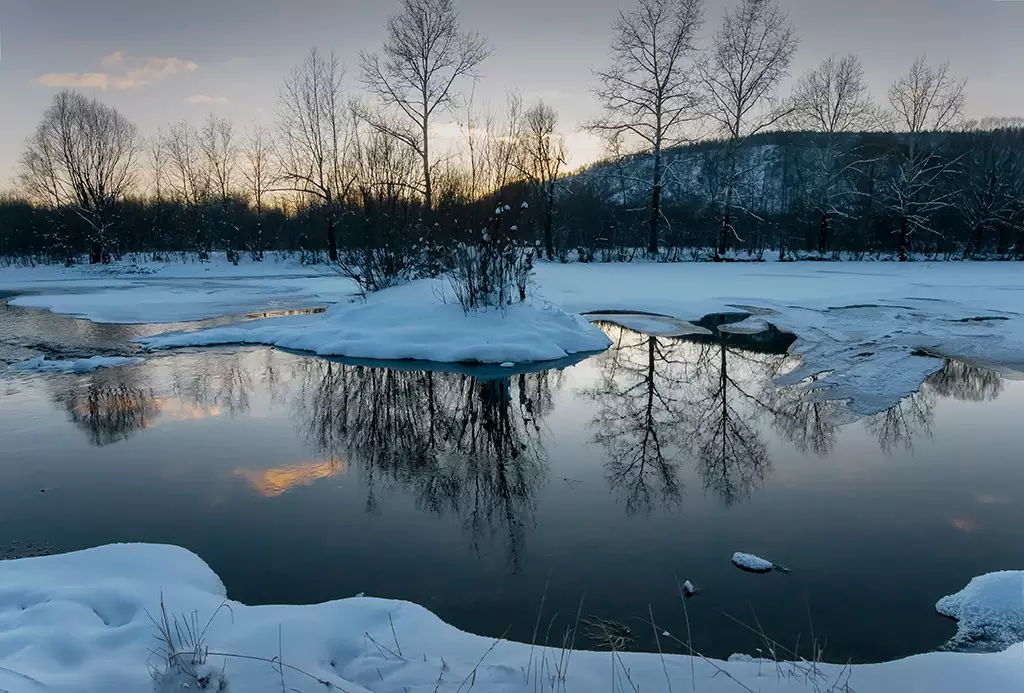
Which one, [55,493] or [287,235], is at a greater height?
[287,235]

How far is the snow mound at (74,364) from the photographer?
9.45m

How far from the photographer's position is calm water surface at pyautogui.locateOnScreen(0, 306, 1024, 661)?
3594 millimetres

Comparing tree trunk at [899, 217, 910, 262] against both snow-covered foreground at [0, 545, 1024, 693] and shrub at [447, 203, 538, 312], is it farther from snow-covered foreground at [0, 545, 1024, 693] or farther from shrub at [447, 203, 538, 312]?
snow-covered foreground at [0, 545, 1024, 693]

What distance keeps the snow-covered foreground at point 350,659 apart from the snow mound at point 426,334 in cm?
651

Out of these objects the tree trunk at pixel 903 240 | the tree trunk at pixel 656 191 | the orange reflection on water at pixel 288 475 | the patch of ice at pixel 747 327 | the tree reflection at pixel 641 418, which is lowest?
the orange reflection on water at pixel 288 475

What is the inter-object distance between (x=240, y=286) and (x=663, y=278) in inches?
597

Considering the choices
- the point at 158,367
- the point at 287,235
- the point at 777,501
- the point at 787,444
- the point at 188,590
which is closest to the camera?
the point at 188,590

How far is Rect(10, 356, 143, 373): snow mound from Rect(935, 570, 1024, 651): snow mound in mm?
10551

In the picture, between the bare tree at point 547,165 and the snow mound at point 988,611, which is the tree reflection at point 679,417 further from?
the bare tree at point 547,165

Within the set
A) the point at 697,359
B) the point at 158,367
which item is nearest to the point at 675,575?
the point at 697,359

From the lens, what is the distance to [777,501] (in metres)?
4.80

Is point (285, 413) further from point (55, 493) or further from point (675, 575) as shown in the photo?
point (675, 575)

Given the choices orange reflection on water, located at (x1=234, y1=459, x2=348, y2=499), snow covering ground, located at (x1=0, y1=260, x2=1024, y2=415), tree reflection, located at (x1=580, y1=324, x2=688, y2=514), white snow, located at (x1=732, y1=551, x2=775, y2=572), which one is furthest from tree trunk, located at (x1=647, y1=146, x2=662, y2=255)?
white snow, located at (x1=732, y1=551, x2=775, y2=572)

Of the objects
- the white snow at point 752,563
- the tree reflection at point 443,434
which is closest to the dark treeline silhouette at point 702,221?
the tree reflection at point 443,434
